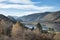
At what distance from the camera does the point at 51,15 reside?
611 ft

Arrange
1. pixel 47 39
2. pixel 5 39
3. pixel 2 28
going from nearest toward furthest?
pixel 5 39 → pixel 2 28 → pixel 47 39

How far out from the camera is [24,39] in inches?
1228

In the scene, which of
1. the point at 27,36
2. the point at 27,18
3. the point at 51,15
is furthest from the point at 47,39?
the point at 51,15

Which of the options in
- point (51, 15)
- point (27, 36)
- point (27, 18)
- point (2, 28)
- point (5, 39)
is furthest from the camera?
point (51, 15)

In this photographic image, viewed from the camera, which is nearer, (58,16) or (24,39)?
(24,39)

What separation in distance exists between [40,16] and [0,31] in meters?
141

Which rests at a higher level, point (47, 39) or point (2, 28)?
point (2, 28)

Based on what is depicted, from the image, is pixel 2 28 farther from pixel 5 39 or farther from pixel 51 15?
pixel 51 15

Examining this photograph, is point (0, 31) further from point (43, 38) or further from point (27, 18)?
point (27, 18)

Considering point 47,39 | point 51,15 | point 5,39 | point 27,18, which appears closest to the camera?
point 5,39

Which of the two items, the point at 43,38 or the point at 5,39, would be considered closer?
the point at 5,39

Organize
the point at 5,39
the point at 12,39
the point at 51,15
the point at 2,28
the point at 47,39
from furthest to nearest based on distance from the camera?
the point at 51,15 → the point at 47,39 → the point at 2,28 → the point at 12,39 → the point at 5,39

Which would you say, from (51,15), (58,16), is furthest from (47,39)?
(51,15)

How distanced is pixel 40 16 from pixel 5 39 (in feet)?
483
